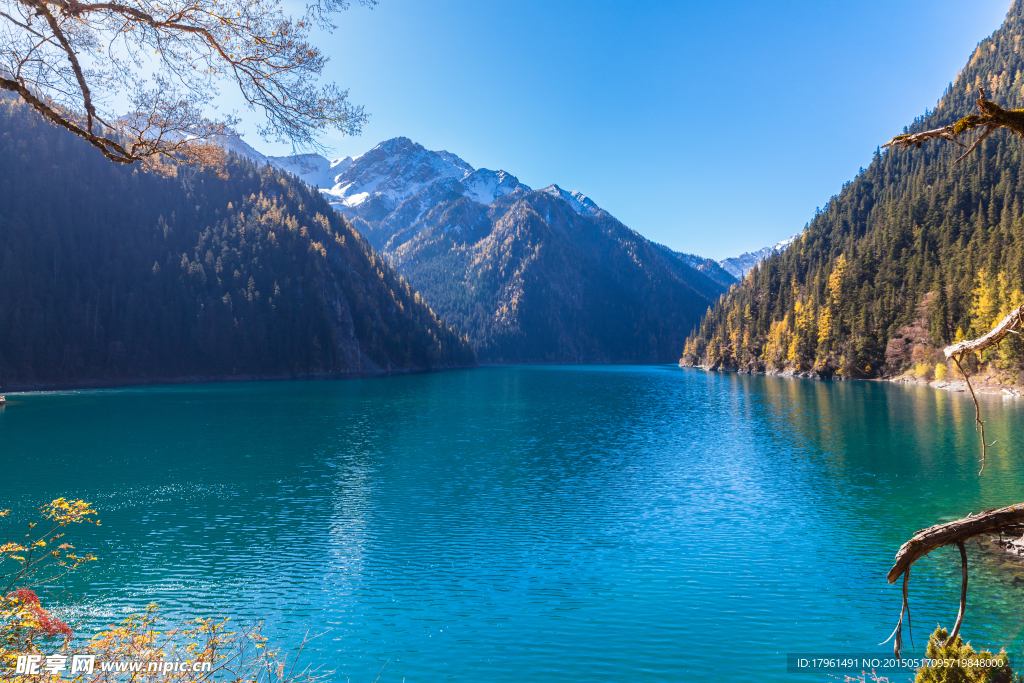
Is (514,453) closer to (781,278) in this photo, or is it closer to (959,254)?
(959,254)

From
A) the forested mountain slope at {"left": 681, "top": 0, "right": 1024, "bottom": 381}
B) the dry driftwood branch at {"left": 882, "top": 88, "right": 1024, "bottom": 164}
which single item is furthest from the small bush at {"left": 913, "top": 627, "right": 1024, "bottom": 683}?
the forested mountain slope at {"left": 681, "top": 0, "right": 1024, "bottom": 381}

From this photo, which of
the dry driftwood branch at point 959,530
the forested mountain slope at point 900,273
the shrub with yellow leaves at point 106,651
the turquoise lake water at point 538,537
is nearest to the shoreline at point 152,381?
the turquoise lake water at point 538,537

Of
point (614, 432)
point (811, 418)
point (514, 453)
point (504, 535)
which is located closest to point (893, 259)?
point (811, 418)

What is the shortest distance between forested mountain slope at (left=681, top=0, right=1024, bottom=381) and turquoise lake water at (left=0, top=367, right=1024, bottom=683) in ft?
151

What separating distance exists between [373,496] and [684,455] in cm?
2188

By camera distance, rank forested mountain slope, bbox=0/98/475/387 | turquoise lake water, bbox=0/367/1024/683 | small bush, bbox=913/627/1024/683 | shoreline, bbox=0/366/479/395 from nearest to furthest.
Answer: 1. small bush, bbox=913/627/1024/683
2. turquoise lake water, bbox=0/367/1024/683
3. shoreline, bbox=0/366/479/395
4. forested mountain slope, bbox=0/98/475/387

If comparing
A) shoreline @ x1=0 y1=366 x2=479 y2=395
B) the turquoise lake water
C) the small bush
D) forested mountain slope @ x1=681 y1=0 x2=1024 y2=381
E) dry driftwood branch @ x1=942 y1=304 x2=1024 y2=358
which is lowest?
the turquoise lake water

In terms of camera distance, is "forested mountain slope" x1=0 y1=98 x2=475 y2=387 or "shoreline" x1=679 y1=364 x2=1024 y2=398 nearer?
"shoreline" x1=679 y1=364 x2=1024 y2=398

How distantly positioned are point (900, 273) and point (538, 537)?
12623cm

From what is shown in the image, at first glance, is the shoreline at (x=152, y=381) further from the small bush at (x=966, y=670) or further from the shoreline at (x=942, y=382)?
the small bush at (x=966, y=670)

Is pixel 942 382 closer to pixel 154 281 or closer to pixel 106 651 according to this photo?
pixel 106 651

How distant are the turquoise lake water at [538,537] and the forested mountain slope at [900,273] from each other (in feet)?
151

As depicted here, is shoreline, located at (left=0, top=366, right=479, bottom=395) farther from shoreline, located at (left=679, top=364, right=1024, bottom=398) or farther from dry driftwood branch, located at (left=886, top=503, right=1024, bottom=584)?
dry driftwood branch, located at (left=886, top=503, right=1024, bottom=584)

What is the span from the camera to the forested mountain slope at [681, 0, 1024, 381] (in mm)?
89500
